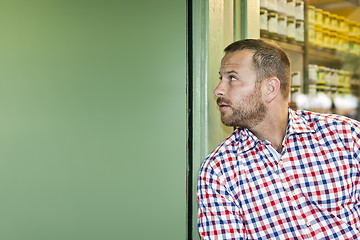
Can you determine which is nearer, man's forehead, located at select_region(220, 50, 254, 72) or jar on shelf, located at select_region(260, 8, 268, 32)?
man's forehead, located at select_region(220, 50, 254, 72)

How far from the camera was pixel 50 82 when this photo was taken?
129 cm

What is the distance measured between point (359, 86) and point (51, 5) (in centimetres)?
118

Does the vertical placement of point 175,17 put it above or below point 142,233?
above

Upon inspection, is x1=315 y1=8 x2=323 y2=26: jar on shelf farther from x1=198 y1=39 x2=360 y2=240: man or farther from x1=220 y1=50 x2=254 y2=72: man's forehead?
x1=220 y1=50 x2=254 y2=72: man's forehead

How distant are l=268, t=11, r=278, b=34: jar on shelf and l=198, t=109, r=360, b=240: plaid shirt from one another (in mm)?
600

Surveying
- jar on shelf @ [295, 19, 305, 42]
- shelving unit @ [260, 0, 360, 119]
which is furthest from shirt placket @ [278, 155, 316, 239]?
jar on shelf @ [295, 19, 305, 42]

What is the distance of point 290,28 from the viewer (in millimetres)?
1806

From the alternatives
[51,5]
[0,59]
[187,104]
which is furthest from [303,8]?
[0,59]

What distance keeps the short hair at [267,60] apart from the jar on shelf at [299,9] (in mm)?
565

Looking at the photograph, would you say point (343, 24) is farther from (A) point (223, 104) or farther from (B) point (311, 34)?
(A) point (223, 104)

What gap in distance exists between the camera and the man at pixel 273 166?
1158 mm

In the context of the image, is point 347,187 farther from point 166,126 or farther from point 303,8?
point 303,8

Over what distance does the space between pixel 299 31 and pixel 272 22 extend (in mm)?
180

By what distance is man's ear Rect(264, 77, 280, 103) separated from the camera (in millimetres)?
1269
